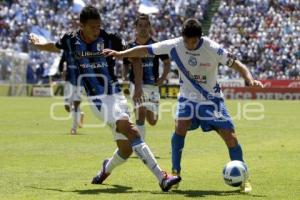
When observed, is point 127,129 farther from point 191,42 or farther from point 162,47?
point 191,42

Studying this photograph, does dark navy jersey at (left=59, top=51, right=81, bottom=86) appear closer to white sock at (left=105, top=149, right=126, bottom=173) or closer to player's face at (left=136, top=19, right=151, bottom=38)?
player's face at (left=136, top=19, right=151, bottom=38)

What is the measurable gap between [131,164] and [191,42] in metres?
4.27

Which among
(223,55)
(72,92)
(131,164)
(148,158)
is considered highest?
(223,55)

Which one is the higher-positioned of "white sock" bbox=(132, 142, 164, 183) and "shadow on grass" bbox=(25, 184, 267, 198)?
"white sock" bbox=(132, 142, 164, 183)

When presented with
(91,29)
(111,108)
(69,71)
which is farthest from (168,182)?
(69,71)

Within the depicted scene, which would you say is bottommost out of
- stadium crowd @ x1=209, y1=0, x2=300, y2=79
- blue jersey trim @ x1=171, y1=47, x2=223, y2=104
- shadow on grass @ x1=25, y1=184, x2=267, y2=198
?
shadow on grass @ x1=25, y1=184, x2=267, y2=198

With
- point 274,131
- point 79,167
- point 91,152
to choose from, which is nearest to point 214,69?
point 79,167

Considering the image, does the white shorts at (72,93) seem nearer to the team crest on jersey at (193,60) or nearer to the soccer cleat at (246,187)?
the team crest on jersey at (193,60)

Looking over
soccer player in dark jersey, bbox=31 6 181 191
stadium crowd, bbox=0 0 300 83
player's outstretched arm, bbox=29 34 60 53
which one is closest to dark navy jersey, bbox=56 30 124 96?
soccer player in dark jersey, bbox=31 6 181 191

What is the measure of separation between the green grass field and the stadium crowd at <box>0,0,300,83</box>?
24.8m

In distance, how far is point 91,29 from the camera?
10.2m

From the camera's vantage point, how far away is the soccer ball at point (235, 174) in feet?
32.2

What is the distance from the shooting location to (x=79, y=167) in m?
13.0

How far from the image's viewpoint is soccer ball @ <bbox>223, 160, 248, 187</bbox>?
9.81m
